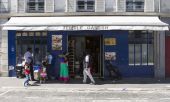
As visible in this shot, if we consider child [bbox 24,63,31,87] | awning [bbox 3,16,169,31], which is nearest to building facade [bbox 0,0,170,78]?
awning [bbox 3,16,169,31]

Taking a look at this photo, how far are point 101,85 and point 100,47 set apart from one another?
3780 mm

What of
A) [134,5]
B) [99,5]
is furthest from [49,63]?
[134,5]

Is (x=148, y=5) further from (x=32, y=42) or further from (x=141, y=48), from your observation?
(x=32, y=42)

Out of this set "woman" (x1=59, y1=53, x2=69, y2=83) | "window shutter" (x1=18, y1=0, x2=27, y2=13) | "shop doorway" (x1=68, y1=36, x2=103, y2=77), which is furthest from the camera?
"shop doorway" (x1=68, y1=36, x2=103, y2=77)

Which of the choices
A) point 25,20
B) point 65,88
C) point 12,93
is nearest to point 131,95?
point 65,88

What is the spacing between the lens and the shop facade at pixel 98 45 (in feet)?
84.5

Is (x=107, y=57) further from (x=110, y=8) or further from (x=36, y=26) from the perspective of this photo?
(x=36, y=26)

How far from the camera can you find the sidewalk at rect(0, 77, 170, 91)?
2169 cm

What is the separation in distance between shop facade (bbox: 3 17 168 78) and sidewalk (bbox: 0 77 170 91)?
98 cm

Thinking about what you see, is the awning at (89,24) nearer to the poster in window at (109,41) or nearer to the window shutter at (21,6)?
the window shutter at (21,6)

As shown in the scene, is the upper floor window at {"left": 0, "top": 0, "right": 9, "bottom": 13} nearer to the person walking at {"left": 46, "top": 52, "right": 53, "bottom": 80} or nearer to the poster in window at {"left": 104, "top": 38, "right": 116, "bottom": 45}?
the person walking at {"left": 46, "top": 52, "right": 53, "bottom": 80}

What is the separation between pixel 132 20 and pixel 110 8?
1741mm

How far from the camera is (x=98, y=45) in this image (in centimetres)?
2656

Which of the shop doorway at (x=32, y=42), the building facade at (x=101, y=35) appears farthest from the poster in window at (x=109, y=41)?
the shop doorway at (x=32, y=42)
